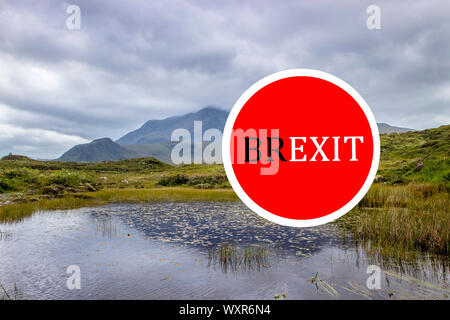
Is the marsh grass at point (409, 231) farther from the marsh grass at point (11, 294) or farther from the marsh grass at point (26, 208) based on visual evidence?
the marsh grass at point (26, 208)

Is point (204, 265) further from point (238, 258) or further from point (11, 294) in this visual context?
point (11, 294)

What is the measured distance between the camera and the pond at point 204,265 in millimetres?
8328

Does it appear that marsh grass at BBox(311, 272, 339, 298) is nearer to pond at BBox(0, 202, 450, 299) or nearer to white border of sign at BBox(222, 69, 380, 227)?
pond at BBox(0, 202, 450, 299)

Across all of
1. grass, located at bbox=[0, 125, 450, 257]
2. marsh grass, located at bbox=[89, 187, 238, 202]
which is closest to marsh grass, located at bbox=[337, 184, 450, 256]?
grass, located at bbox=[0, 125, 450, 257]

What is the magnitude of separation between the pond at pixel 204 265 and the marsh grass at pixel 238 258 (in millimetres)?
37

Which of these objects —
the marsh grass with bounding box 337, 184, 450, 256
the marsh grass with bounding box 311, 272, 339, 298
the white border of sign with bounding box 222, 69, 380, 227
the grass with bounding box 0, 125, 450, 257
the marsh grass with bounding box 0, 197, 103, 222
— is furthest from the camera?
the marsh grass with bounding box 0, 197, 103, 222

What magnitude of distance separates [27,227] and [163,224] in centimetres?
774

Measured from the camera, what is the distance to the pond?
833 cm

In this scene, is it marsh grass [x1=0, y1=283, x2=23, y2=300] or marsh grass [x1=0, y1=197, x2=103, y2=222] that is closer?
marsh grass [x1=0, y1=283, x2=23, y2=300]

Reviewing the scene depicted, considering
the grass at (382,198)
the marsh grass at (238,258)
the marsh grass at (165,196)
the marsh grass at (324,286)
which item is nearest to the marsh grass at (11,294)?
the marsh grass at (238,258)

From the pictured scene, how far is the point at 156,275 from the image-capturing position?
9648 mm

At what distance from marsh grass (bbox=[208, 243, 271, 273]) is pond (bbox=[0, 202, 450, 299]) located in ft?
0.12
